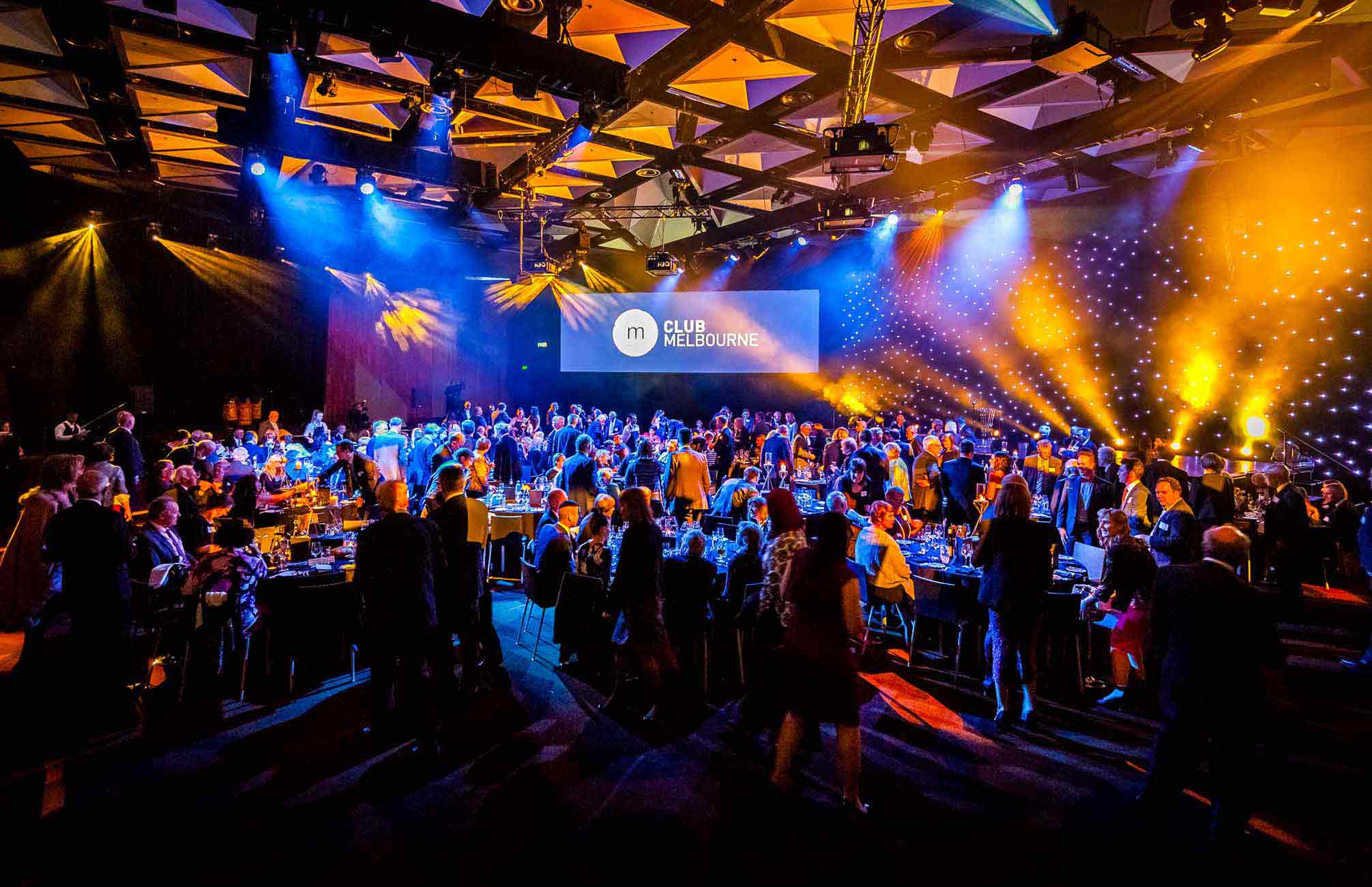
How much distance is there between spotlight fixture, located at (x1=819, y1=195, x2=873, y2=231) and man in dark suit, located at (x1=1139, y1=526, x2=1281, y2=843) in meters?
6.46

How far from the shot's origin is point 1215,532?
3186 mm

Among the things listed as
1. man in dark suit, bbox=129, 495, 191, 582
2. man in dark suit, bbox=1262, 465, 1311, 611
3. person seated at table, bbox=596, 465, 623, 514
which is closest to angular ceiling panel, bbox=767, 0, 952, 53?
person seated at table, bbox=596, 465, 623, 514

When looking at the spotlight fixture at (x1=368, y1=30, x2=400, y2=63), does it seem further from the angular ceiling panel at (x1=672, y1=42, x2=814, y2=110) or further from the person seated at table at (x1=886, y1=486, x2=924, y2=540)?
the person seated at table at (x1=886, y1=486, x2=924, y2=540)

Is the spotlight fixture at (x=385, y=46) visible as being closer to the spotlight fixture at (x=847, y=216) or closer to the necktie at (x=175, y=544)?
the necktie at (x=175, y=544)

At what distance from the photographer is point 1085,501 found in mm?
6504

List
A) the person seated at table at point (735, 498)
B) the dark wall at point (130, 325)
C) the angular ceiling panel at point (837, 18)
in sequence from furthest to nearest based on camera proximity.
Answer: the dark wall at point (130, 325) → the person seated at table at point (735, 498) → the angular ceiling panel at point (837, 18)

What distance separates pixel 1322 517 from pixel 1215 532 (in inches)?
273

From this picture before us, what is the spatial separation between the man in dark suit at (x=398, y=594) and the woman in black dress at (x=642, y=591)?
1111 millimetres

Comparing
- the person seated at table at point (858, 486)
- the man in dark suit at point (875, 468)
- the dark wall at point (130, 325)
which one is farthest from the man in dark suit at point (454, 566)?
the dark wall at point (130, 325)

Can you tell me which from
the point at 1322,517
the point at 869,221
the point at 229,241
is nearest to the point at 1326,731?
the point at 1322,517

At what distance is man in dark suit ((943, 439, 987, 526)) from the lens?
7.18 metres

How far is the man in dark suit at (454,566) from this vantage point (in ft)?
13.7

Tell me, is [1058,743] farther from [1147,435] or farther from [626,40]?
[1147,435]

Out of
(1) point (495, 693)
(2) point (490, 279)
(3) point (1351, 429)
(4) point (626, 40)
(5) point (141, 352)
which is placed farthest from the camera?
(2) point (490, 279)
